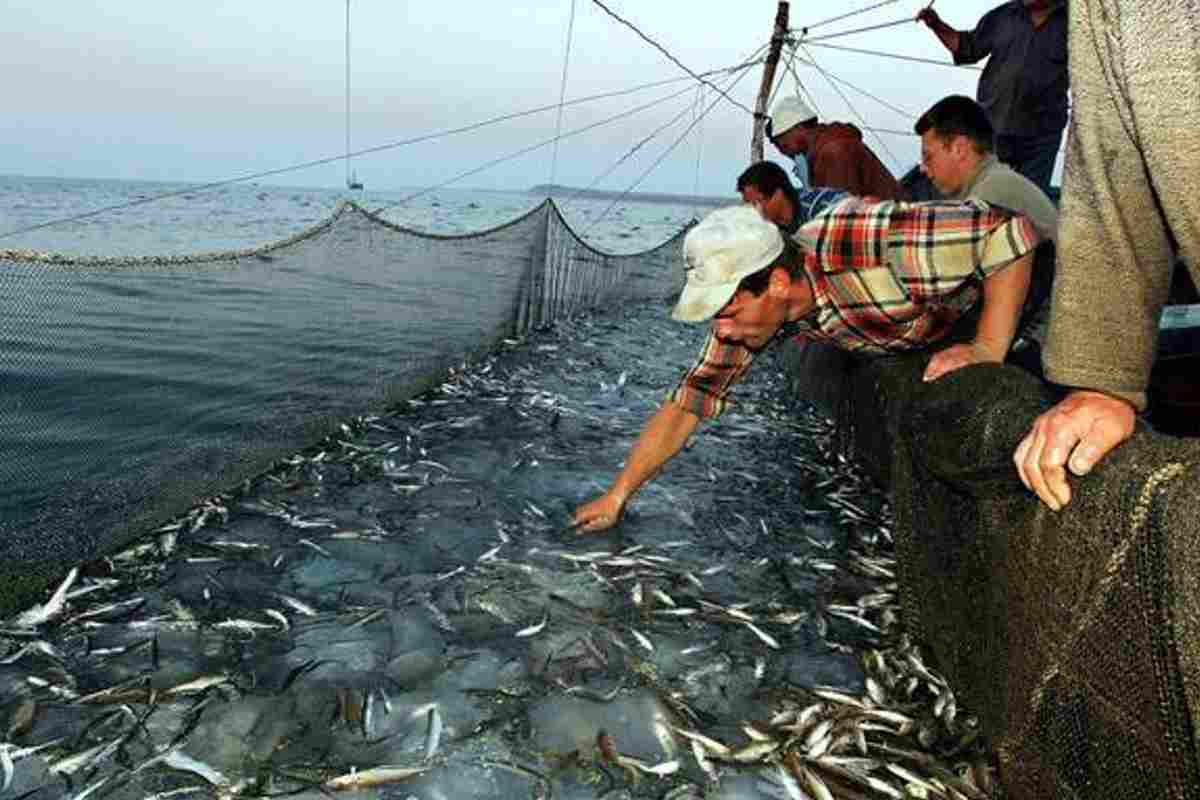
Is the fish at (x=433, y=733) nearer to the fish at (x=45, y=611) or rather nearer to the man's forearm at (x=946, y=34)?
the fish at (x=45, y=611)

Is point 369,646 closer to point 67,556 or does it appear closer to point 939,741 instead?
point 67,556

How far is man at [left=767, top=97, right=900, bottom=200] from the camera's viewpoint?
8.70 metres

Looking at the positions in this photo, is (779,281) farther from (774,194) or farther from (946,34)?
(946,34)

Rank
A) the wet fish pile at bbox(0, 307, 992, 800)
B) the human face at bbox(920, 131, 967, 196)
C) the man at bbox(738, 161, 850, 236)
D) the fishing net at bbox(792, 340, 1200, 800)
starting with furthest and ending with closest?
the man at bbox(738, 161, 850, 236)
the human face at bbox(920, 131, 967, 196)
the wet fish pile at bbox(0, 307, 992, 800)
the fishing net at bbox(792, 340, 1200, 800)

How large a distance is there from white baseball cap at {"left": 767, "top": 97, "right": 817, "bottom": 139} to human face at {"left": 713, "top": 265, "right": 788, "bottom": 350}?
5.18 metres

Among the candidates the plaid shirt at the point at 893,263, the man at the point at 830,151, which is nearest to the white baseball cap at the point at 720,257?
the plaid shirt at the point at 893,263

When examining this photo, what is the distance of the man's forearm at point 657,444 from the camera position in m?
5.40

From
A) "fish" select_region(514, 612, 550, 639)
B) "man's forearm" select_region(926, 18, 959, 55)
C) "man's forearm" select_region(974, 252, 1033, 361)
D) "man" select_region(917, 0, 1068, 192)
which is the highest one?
"man's forearm" select_region(926, 18, 959, 55)

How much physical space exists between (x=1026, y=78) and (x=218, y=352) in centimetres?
1288

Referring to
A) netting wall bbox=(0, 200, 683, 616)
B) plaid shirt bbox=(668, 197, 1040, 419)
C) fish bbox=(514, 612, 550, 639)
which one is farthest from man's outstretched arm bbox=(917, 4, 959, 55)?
fish bbox=(514, 612, 550, 639)

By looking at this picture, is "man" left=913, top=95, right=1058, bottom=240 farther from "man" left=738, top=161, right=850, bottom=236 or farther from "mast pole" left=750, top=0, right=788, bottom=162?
"mast pole" left=750, top=0, right=788, bottom=162

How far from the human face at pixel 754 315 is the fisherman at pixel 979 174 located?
1.86 metres

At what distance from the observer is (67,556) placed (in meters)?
5.14

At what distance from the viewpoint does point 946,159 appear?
6.01 meters
